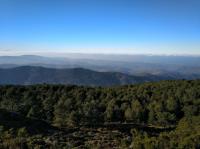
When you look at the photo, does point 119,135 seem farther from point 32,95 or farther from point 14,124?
point 32,95

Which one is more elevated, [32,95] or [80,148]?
[80,148]

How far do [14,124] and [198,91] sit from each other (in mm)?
77042

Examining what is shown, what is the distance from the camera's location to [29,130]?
38.0 metres

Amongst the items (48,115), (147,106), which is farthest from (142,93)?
(48,115)

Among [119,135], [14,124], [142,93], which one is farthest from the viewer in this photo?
[142,93]

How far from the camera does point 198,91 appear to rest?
104188mm

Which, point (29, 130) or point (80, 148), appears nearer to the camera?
point (80, 148)

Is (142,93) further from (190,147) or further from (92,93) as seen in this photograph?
(190,147)

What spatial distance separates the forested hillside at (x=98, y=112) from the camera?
34906 millimetres

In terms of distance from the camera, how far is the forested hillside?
34906 mm

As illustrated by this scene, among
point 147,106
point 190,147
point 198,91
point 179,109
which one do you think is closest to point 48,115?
point 147,106

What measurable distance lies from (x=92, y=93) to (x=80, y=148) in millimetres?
86631

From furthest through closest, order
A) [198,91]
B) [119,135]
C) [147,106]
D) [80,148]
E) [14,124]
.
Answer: [198,91]
[147,106]
[14,124]
[119,135]
[80,148]

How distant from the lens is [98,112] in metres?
92.7
